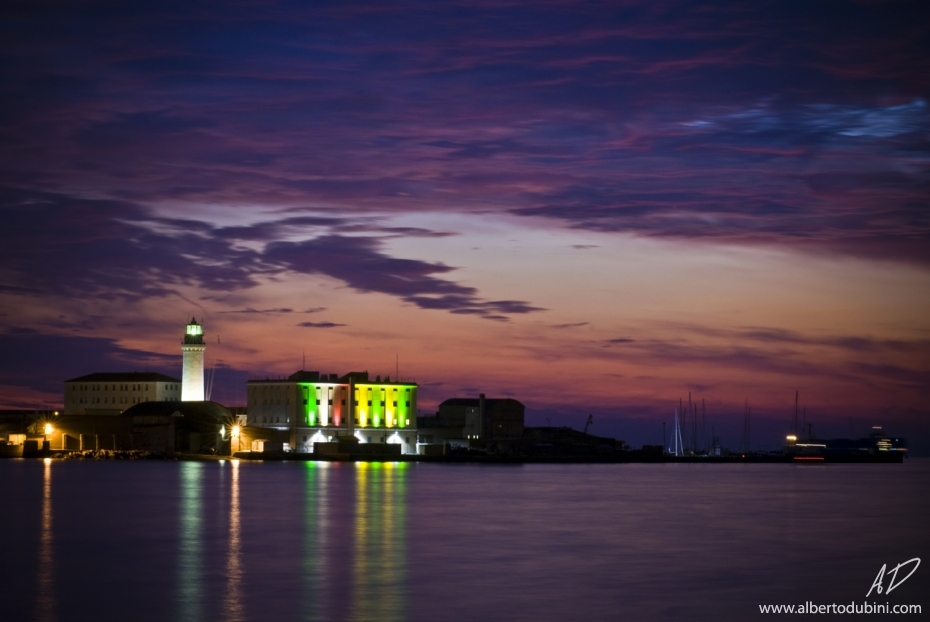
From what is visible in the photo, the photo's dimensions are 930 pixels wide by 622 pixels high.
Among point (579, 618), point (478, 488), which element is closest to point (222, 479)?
point (478, 488)

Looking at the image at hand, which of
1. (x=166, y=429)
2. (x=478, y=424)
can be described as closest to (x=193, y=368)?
(x=166, y=429)

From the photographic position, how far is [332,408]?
3949 inches

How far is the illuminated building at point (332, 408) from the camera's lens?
326 ft

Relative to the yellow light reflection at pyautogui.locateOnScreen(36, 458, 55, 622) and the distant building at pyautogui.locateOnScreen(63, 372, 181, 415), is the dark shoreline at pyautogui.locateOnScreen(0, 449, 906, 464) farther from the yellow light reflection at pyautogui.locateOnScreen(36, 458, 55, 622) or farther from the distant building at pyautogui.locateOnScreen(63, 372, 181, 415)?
the yellow light reflection at pyautogui.locateOnScreen(36, 458, 55, 622)

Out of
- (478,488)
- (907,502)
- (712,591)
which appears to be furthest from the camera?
(478,488)

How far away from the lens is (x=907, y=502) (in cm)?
5281

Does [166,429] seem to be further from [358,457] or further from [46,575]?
[46,575]

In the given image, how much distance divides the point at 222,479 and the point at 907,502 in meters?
32.5

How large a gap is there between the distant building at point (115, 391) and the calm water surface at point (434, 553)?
206 ft

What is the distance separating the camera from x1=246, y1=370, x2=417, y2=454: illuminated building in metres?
99.3

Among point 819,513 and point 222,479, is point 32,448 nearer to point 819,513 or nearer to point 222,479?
point 222,479

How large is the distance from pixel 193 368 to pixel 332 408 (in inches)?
517

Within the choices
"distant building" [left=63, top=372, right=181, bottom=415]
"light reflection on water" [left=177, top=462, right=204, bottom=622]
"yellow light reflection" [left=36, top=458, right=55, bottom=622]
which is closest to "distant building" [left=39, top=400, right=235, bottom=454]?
"distant building" [left=63, top=372, right=181, bottom=415]

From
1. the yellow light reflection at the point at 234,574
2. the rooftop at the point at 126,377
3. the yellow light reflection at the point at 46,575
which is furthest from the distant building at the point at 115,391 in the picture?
the yellow light reflection at the point at 234,574
